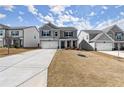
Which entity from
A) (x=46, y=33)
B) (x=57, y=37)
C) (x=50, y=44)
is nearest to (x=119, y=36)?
(x=57, y=37)

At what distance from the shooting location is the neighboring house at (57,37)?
49.2 metres

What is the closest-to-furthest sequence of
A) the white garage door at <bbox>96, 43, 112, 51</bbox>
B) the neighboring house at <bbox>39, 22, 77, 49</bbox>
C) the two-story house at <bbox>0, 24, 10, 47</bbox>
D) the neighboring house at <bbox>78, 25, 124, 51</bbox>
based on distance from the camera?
the white garage door at <bbox>96, 43, 112, 51</bbox> → the neighboring house at <bbox>78, 25, 124, 51</bbox> → the neighboring house at <bbox>39, 22, 77, 49</bbox> → the two-story house at <bbox>0, 24, 10, 47</bbox>

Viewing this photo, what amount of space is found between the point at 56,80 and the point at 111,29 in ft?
133

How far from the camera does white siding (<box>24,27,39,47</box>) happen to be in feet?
170

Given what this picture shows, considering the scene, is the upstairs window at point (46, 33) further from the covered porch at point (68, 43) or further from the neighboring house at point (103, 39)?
the neighboring house at point (103, 39)

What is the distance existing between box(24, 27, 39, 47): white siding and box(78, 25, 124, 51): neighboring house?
8.95 meters

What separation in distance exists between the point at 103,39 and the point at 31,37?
14179 millimetres

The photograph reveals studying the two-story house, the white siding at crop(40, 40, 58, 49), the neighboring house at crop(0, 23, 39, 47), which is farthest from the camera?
the neighboring house at crop(0, 23, 39, 47)

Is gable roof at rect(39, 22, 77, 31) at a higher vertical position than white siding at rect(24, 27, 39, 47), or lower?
higher

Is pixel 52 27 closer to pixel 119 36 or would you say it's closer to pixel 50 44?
pixel 50 44

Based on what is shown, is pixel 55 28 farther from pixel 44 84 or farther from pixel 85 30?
pixel 44 84

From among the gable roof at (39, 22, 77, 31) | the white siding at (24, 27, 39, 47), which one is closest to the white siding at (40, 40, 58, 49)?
the gable roof at (39, 22, 77, 31)

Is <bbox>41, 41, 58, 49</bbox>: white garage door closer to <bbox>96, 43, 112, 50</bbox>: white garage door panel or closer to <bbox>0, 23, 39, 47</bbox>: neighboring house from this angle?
<bbox>0, 23, 39, 47</bbox>: neighboring house

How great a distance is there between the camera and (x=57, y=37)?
49.6 meters
